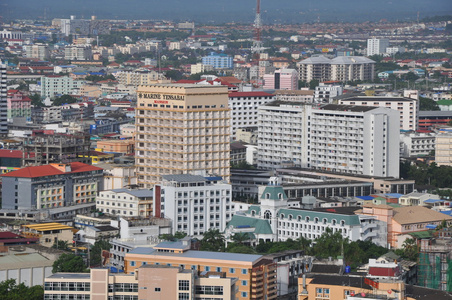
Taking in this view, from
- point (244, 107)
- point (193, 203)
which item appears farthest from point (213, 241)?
point (244, 107)

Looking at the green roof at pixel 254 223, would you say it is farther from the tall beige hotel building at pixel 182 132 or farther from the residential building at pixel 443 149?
the residential building at pixel 443 149

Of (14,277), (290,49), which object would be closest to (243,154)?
(14,277)

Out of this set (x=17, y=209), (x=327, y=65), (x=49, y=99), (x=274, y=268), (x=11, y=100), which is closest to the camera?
(x=274, y=268)

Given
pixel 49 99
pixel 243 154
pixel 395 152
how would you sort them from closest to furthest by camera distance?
1. pixel 395 152
2. pixel 243 154
3. pixel 49 99

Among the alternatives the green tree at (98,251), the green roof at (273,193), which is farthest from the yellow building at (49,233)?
the green roof at (273,193)

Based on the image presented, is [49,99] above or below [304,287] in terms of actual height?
above

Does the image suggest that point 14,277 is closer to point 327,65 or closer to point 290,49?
point 327,65
